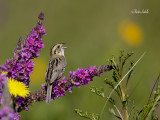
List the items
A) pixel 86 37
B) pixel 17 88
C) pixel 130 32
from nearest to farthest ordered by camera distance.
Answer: pixel 17 88 < pixel 130 32 < pixel 86 37

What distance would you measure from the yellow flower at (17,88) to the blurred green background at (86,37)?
3.36 m

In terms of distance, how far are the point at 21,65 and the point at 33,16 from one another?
10.3 metres

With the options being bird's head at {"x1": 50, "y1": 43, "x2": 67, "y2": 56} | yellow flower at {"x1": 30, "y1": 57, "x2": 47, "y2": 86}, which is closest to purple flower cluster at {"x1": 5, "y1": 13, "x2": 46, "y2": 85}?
bird's head at {"x1": 50, "y1": 43, "x2": 67, "y2": 56}

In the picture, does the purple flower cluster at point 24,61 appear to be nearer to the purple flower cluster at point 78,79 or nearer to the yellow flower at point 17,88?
the yellow flower at point 17,88

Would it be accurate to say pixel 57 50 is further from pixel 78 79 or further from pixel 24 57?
pixel 24 57

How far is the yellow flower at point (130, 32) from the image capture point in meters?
10.2

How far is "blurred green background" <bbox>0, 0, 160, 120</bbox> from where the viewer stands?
6961 millimetres

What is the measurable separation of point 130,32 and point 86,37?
1.46m

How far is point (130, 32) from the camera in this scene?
35.3ft

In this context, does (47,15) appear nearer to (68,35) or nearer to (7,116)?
(68,35)

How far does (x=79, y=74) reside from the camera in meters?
3.42

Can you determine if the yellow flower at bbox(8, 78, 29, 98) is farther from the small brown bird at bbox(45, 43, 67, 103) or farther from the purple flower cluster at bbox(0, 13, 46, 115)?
the small brown bird at bbox(45, 43, 67, 103)

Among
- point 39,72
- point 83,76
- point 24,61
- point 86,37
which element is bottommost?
point 39,72

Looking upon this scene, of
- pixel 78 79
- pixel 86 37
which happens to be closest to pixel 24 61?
pixel 78 79
